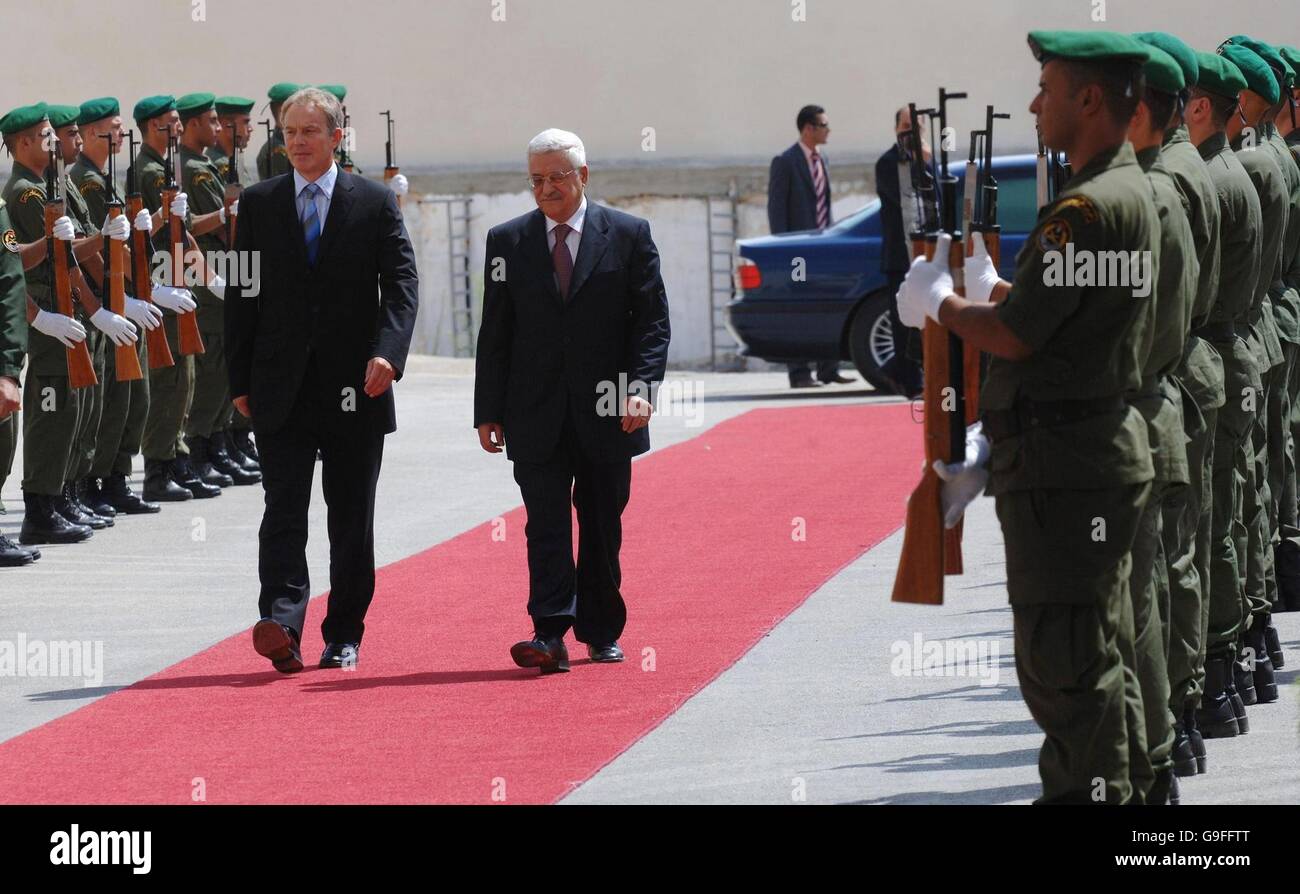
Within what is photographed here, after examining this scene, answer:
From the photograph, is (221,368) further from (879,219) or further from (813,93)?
(813,93)

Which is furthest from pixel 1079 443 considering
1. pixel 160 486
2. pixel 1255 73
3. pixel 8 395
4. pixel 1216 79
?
pixel 160 486

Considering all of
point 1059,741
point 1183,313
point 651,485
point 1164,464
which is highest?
point 1183,313

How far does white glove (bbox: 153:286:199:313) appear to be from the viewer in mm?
14000

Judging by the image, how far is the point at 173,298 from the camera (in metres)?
14.0

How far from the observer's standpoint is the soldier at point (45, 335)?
12.5 meters

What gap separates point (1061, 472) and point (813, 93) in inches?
861

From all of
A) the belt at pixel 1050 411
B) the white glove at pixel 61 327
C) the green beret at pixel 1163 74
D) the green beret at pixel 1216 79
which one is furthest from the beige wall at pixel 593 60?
the belt at pixel 1050 411

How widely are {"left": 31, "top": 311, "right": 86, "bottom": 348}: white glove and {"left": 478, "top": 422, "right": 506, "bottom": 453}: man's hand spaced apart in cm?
398

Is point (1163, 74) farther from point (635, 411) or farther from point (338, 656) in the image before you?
point (338, 656)

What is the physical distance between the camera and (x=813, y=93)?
27219 millimetres

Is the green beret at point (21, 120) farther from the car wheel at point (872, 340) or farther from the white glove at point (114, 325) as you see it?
the car wheel at point (872, 340)

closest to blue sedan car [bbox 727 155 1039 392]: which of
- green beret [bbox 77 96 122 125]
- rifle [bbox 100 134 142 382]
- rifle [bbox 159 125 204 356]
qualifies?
rifle [bbox 159 125 204 356]

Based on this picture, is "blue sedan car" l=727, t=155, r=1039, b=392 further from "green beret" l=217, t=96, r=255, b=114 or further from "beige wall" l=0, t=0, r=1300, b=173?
"beige wall" l=0, t=0, r=1300, b=173
